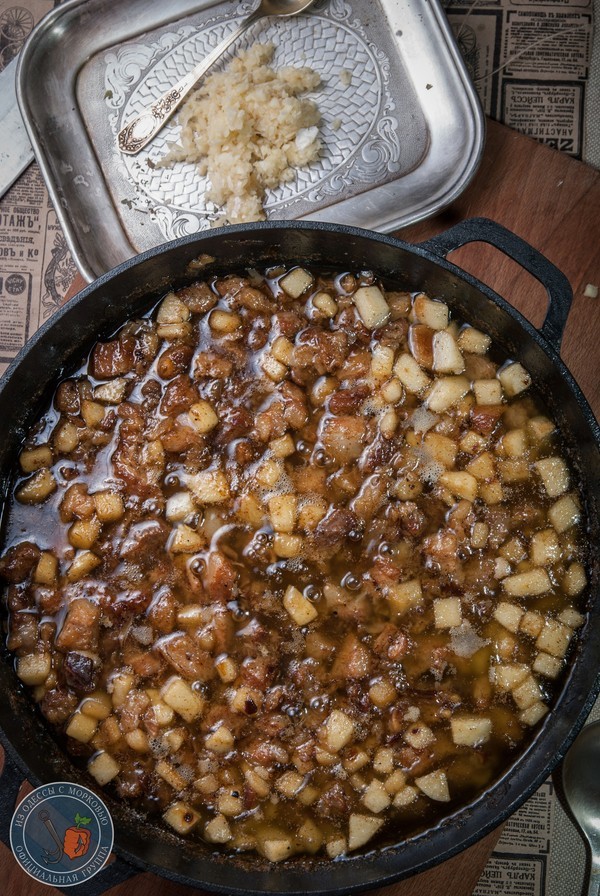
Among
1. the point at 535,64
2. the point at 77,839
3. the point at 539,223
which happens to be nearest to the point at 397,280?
the point at 539,223

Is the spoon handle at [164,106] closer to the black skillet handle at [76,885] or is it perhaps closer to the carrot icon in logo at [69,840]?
the black skillet handle at [76,885]

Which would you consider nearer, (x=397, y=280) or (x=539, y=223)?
(x=397, y=280)

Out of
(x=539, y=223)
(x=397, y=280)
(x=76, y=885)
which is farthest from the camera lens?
(x=539, y=223)

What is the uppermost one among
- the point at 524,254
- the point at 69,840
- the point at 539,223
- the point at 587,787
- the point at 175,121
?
the point at 175,121

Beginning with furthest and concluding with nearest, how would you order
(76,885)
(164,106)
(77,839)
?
(164,106) < (77,839) < (76,885)

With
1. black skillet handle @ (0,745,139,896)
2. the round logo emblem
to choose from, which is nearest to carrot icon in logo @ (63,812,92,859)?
the round logo emblem

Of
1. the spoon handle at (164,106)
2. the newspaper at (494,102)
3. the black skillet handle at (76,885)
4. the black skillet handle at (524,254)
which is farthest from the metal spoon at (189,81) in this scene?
the black skillet handle at (76,885)

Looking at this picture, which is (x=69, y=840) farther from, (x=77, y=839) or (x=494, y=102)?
(x=494, y=102)
